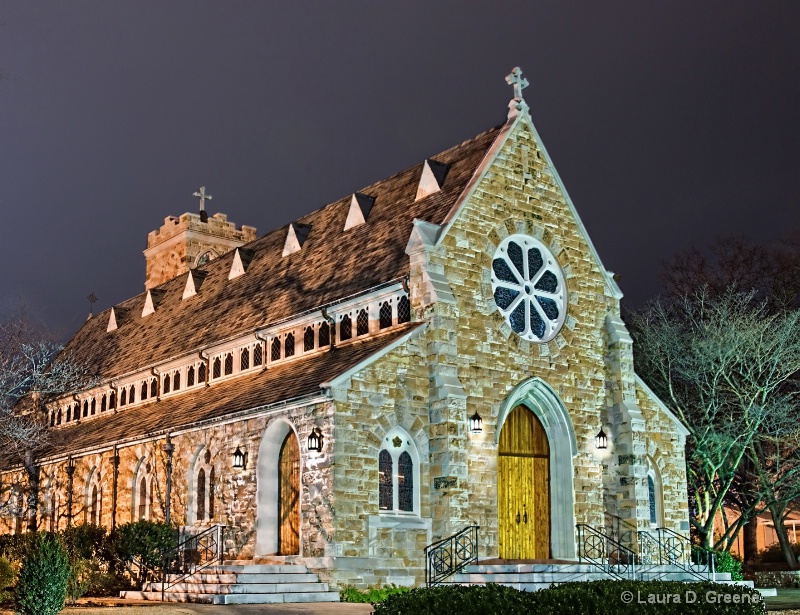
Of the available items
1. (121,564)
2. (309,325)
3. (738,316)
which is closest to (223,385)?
(309,325)

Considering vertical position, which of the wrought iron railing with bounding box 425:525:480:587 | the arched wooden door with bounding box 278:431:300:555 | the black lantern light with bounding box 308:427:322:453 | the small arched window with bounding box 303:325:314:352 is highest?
the small arched window with bounding box 303:325:314:352

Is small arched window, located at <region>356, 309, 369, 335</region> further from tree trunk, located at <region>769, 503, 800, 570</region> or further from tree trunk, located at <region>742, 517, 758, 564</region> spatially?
tree trunk, located at <region>742, 517, 758, 564</region>

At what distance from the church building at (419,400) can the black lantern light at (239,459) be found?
3 cm

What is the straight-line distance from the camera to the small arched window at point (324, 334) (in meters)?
27.3

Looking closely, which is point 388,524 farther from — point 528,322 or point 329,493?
Answer: point 528,322

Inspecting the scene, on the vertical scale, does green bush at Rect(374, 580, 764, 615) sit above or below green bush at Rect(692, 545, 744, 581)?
above

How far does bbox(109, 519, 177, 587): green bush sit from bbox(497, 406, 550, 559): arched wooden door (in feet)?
28.4

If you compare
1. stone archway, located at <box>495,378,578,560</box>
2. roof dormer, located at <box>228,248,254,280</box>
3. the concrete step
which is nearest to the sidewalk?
the concrete step

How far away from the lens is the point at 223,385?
102 ft

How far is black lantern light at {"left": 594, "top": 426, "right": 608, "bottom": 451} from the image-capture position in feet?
87.7

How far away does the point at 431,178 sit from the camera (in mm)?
27953

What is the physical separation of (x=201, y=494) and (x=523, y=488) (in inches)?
348

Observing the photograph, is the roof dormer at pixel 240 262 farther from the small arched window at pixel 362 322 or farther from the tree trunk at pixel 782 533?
the tree trunk at pixel 782 533

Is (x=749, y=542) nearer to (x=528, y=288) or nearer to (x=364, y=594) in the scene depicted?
(x=528, y=288)
